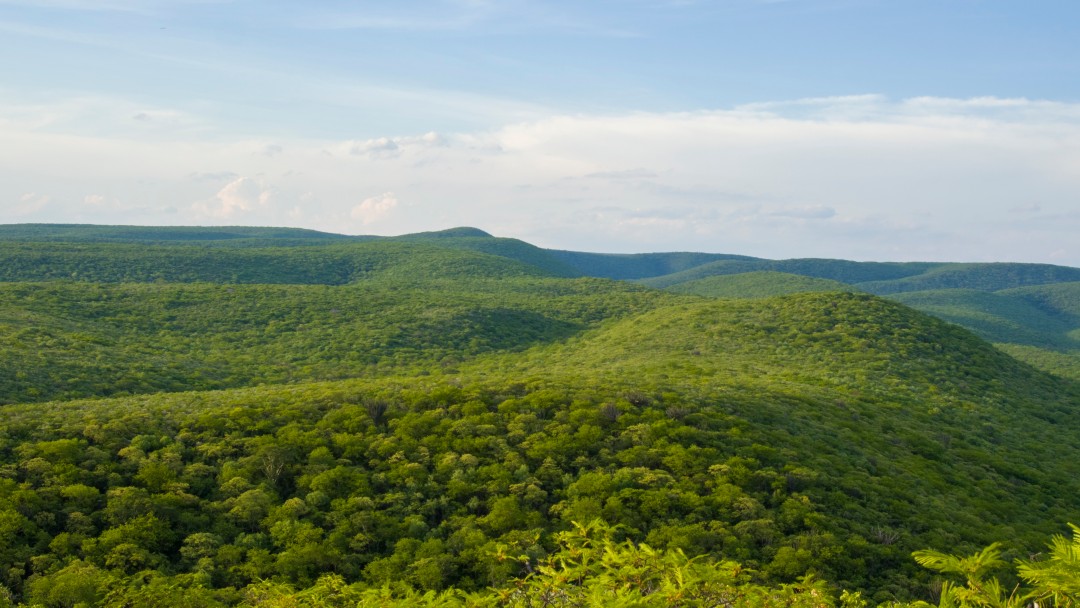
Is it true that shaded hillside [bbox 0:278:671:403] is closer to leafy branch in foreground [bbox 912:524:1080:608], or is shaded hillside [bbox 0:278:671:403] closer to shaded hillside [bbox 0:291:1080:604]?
shaded hillside [bbox 0:291:1080:604]

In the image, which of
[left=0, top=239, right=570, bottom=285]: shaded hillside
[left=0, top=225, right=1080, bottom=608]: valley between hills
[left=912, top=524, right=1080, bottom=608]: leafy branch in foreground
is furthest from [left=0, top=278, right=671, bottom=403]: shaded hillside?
[left=912, top=524, right=1080, bottom=608]: leafy branch in foreground

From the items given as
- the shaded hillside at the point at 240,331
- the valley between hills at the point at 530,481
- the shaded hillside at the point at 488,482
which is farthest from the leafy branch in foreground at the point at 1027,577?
the shaded hillside at the point at 240,331

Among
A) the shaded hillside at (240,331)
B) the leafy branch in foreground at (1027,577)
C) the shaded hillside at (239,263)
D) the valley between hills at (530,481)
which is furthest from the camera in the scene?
the shaded hillside at (239,263)

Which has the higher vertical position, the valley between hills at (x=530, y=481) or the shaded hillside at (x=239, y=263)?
the shaded hillside at (x=239, y=263)

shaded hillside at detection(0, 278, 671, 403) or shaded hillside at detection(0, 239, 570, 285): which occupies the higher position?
shaded hillside at detection(0, 239, 570, 285)

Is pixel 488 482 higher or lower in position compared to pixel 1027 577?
lower

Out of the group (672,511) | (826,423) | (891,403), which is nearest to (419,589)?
(672,511)

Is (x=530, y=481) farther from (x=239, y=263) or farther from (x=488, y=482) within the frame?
(x=239, y=263)

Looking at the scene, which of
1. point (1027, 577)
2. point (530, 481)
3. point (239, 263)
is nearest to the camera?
point (1027, 577)

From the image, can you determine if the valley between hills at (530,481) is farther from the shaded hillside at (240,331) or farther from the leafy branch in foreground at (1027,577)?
the shaded hillside at (240,331)

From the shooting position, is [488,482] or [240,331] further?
[240,331]

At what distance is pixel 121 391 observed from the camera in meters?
45.3

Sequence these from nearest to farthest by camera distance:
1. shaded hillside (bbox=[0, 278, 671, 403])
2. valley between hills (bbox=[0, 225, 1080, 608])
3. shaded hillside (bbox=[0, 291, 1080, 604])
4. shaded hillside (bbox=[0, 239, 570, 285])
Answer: valley between hills (bbox=[0, 225, 1080, 608])
shaded hillside (bbox=[0, 291, 1080, 604])
shaded hillside (bbox=[0, 278, 671, 403])
shaded hillside (bbox=[0, 239, 570, 285])

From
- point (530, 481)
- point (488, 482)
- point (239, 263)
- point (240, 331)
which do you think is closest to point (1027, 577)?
point (530, 481)
